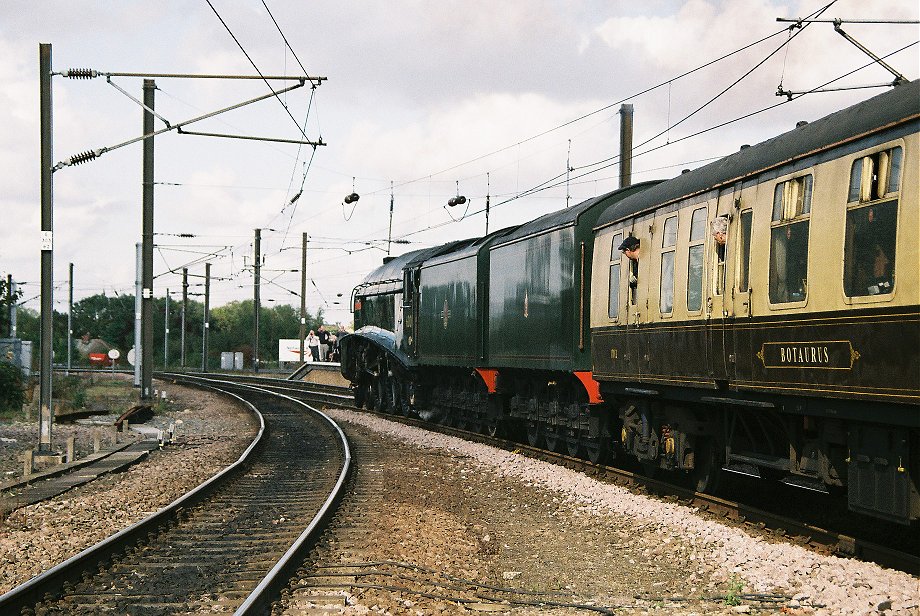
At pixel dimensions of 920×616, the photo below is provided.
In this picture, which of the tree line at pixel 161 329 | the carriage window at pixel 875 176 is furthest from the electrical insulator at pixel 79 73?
the tree line at pixel 161 329

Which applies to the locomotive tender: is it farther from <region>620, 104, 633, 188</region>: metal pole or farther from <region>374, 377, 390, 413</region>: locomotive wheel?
<region>374, 377, 390, 413</region>: locomotive wheel

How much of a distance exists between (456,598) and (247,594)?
5.31ft

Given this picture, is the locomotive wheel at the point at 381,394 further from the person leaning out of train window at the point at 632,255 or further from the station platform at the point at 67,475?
the person leaning out of train window at the point at 632,255

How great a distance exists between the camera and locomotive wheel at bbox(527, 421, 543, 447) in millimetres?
19000

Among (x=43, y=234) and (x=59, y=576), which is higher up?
(x=43, y=234)

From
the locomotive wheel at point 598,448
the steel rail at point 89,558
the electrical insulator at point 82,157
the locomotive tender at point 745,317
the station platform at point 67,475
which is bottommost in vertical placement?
the station platform at point 67,475

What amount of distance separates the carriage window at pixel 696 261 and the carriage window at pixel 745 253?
3.26 ft

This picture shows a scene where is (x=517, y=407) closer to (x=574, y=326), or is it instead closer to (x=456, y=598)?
(x=574, y=326)

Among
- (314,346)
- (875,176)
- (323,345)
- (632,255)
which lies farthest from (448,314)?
(314,346)

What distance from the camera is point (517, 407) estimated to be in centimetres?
1972

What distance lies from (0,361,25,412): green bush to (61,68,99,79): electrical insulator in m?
14.1

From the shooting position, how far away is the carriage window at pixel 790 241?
9.52 meters

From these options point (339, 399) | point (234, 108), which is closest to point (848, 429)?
point (234, 108)

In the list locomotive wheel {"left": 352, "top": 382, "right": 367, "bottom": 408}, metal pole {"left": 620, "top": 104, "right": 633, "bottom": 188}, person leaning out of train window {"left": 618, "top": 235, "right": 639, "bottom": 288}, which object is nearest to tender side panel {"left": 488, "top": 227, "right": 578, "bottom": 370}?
person leaning out of train window {"left": 618, "top": 235, "right": 639, "bottom": 288}
